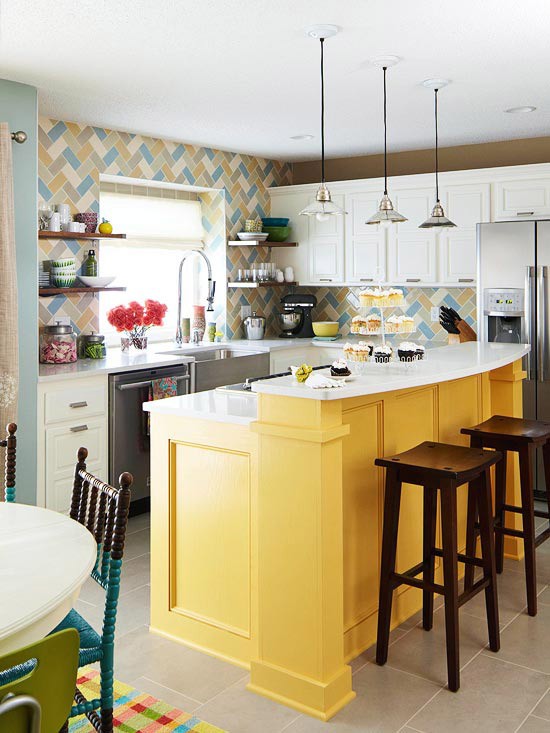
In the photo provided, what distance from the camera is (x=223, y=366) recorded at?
5.51m

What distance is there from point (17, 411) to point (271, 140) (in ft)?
9.51

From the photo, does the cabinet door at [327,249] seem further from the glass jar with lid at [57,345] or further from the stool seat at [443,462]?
the stool seat at [443,462]

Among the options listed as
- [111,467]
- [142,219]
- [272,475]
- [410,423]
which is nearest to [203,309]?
[142,219]

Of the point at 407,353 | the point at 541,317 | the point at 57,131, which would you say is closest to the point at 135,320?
the point at 57,131

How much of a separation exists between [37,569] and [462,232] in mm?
4638

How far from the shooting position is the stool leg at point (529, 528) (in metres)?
3.33

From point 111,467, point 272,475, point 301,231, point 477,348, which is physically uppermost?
point 301,231

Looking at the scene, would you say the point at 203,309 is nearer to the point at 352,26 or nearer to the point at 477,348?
the point at 477,348

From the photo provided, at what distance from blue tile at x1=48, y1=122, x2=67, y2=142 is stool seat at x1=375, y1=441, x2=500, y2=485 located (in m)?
3.28

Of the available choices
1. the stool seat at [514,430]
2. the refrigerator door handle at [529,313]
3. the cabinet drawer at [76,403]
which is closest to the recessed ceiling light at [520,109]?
the refrigerator door handle at [529,313]

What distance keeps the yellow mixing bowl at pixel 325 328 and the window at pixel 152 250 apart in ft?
3.27

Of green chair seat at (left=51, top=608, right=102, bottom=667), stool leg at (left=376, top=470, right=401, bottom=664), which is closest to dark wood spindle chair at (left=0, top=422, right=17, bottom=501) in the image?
green chair seat at (left=51, top=608, right=102, bottom=667)

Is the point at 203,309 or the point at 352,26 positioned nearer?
the point at 352,26

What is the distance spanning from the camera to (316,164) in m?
6.95
